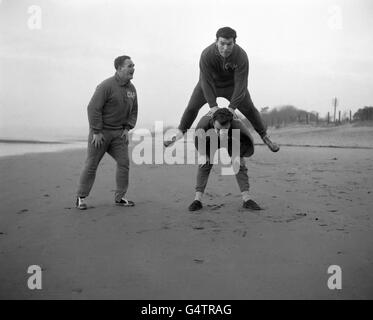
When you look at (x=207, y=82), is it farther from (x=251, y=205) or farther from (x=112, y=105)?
(x=251, y=205)

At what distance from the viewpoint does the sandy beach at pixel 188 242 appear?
9.27ft

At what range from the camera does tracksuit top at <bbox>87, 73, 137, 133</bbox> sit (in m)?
5.44

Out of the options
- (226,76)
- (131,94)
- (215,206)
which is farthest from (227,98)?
(215,206)

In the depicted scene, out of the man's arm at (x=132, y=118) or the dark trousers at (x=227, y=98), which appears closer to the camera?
the dark trousers at (x=227, y=98)

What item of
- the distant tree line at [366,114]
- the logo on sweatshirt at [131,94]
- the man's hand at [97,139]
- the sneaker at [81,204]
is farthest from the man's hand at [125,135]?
the distant tree line at [366,114]

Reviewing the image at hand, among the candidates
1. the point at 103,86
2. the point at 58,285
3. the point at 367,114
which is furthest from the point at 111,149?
the point at 367,114

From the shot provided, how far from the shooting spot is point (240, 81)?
5.07 m

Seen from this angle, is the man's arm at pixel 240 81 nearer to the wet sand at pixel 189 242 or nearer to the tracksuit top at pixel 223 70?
the tracksuit top at pixel 223 70

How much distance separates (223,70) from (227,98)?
438mm

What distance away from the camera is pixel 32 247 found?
373 centimetres

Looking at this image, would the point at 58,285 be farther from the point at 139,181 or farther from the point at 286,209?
the point at 139,181

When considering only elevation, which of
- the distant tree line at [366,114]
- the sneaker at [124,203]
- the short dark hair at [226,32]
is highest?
the distant tree line at [366,114]

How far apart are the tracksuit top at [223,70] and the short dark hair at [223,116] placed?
116 millimetres
